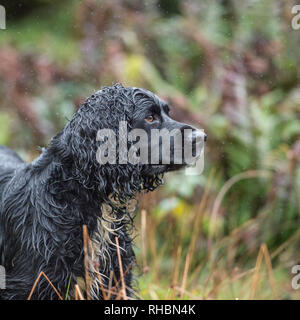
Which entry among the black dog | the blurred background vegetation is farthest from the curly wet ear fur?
the blurred background vegetation

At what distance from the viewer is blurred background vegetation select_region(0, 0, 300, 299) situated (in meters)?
4.76

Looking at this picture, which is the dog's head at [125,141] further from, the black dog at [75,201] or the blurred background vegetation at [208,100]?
the blurred background vegetation at [208,100]

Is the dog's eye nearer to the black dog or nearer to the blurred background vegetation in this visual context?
the black dog

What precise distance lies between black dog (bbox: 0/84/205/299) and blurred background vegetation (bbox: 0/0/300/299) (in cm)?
131

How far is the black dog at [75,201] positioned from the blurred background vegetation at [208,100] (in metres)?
1.31

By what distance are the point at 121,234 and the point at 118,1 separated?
5049 millimetres

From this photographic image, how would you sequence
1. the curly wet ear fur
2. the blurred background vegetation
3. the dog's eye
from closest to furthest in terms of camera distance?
the curly wet ear fur
the dog's eye
the blurred background vegetation

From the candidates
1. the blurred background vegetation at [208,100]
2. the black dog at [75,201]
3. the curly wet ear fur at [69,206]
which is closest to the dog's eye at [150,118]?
the black dog at [75,201]

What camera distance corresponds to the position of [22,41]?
8.98 m

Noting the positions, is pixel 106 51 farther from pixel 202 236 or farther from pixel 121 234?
pixel 121 234

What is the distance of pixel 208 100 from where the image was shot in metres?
5.75

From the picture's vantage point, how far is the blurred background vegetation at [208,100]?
4762mm
